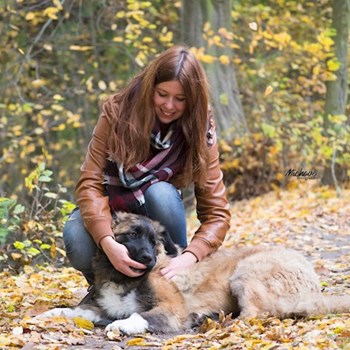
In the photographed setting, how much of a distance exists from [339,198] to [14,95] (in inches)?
242

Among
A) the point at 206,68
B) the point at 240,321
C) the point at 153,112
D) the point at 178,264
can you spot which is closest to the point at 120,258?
the point at 178,264

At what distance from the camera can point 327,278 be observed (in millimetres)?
6574

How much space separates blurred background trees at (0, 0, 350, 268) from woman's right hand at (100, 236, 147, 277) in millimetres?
6784

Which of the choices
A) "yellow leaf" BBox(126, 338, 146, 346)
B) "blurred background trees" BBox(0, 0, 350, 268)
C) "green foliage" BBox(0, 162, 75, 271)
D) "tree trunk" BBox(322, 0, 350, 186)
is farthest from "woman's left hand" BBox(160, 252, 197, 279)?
"tree trunk" BBox(322, 0, 350, 186)

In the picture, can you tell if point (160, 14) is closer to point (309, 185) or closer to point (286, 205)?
point (309, 185)

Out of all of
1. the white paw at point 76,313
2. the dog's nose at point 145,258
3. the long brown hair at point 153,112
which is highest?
the long brown hair at point 153,112

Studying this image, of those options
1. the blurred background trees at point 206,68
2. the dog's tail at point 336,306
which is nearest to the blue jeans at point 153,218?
the dog's tail at point 336,306

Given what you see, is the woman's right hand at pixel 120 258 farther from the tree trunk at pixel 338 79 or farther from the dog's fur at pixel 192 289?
the tree trunk at pixel 338 79

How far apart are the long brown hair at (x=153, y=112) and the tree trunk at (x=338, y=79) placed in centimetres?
860

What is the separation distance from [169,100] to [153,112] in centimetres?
16

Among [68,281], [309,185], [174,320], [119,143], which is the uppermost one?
[119,143]

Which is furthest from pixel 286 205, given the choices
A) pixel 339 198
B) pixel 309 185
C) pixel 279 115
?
pixel 279 115

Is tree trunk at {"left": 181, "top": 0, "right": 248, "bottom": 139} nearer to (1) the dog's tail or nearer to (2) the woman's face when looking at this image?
(2) the woman's face

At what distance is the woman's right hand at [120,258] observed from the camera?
4.84 meters
